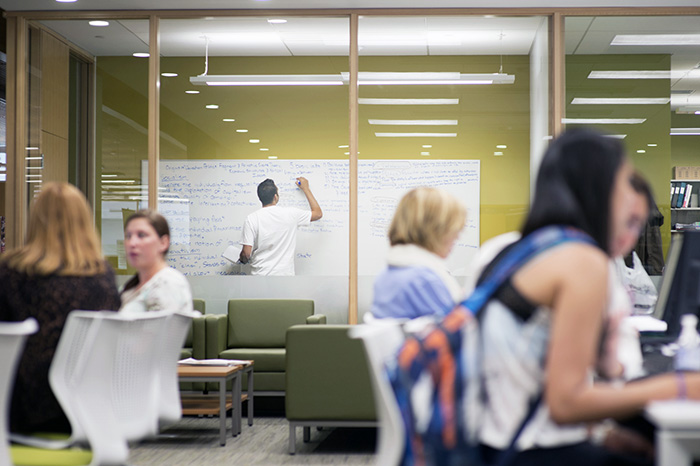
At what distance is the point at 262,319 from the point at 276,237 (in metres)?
0.71

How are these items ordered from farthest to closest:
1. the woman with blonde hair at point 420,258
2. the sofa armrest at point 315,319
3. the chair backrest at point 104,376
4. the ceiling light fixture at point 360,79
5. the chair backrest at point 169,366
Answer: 1. the ceiling light fixture at point 360,79
2. the sofa armrest at point 315,319
3. the chair backrest at point 169,366
4. the woman with blonde hair at point 420,258
5. the chair backrest at point 104,376

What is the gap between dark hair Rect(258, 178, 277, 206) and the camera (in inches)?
272

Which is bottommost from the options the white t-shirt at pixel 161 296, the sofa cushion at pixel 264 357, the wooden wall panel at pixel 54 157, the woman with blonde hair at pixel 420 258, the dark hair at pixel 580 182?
the sofa cushion at pixel 264 357

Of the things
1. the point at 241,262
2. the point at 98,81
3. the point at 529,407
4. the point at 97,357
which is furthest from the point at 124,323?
the point at 98,81

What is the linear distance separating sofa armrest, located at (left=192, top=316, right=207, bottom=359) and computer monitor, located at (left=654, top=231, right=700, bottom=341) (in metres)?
4.28

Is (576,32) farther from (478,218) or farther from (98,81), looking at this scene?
(98,81)

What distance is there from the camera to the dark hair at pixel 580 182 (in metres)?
1.43

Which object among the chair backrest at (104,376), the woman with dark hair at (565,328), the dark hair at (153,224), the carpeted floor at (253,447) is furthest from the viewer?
the carpeted floor at (253,447)

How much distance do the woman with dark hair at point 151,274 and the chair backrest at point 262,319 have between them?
11.1ft

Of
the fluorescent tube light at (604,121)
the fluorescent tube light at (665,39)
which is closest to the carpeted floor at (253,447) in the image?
the fluorescent tube light at (604,121)

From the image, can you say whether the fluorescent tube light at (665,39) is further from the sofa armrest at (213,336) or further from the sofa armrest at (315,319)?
the sofa armrest at (213,336)

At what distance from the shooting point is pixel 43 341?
97.3 inches

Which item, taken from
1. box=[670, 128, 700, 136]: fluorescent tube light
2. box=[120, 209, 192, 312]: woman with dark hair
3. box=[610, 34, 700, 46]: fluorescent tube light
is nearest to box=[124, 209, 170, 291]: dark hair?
box=[120, 209, 192, 312]: woman with dark hair

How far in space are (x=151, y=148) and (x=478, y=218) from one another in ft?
9.36
